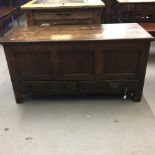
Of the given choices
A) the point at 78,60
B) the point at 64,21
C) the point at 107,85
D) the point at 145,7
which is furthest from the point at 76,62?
the point at 145,7

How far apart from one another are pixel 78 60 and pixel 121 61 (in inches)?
16.3

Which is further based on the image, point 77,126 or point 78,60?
point 78,60

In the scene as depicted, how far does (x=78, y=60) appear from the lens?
78.8 inches

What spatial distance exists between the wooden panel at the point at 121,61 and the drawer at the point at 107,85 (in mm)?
114

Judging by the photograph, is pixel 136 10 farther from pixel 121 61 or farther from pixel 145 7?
pixel 121 61

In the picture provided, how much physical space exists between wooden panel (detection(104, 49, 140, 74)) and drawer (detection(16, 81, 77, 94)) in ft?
1.31

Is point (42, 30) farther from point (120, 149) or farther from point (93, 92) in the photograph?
point (120, 149)

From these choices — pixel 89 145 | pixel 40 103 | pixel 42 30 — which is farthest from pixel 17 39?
pixel 89 145

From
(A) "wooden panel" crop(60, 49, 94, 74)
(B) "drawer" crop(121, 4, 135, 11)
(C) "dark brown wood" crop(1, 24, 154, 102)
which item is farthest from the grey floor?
(B) "drawer" crop(121, 4, 135, 11)

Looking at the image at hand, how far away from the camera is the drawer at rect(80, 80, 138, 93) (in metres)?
2.08

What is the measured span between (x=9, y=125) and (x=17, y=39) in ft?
2.64

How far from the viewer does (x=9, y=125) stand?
193 cm

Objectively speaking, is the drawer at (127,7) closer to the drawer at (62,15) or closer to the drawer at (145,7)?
the drawer at (145,7)

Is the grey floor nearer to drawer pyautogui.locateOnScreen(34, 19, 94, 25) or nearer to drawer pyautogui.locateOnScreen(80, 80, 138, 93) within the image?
drawer pyautogui.locateOnScreen(80, 80, 138, 93)
